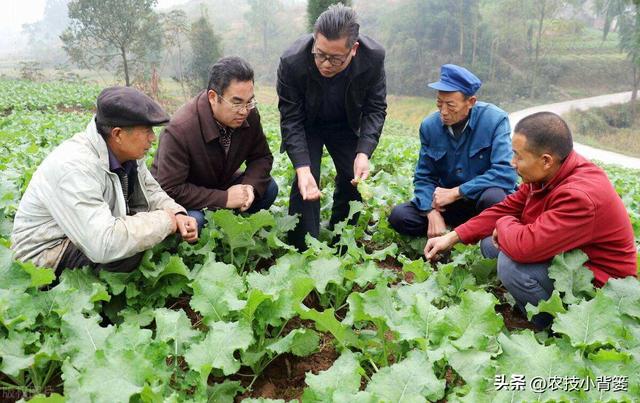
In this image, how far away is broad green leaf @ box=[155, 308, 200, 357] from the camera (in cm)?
224

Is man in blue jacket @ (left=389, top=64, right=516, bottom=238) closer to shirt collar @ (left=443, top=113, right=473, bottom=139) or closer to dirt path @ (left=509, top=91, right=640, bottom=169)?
shirt collar @ (left=443, top=113, right=473, bottom=139)

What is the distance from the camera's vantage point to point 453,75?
11.4ft

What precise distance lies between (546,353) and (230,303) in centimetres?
133

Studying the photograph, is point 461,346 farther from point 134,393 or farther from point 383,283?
point 134,393

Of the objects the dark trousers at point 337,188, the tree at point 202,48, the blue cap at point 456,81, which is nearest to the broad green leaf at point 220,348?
the dark trousers at point 337,188

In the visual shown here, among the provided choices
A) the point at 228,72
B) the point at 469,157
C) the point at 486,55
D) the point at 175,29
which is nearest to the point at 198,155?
the point at 228,72

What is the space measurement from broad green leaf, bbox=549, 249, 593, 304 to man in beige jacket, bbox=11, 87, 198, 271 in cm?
202

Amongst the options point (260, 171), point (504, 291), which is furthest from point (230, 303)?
point (504, 291)

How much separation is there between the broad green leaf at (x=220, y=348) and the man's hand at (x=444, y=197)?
209cm

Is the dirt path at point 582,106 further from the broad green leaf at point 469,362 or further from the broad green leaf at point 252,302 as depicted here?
the broad green leaf at point 252,302

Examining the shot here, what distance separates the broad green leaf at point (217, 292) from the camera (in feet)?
7.80

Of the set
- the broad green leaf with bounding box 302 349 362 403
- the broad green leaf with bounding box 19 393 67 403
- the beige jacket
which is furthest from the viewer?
the beige jacket

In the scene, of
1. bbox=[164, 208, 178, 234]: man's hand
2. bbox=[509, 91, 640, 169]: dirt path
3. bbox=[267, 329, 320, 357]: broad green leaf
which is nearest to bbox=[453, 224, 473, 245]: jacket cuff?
bbox=[267, 329, 320, 357]: broad green leaf

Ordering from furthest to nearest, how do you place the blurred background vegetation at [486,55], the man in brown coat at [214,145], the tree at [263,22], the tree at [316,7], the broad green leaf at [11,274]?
the tree at [263,22] < the blurred background vegetation at [486,55] < the tree at [316,7] < the man in brown coat at [214,145] < the broad green leaf at [11,274]
